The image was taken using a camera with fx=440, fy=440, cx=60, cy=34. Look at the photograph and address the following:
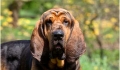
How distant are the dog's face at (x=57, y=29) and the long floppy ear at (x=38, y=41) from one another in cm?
8

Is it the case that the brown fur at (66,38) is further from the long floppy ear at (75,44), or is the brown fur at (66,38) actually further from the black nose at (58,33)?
the black nose at (58,33)

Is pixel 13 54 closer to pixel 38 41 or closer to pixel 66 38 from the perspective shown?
pixel 38 41

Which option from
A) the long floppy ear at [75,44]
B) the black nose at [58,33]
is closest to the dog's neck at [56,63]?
the long floppy ear at [75,44]

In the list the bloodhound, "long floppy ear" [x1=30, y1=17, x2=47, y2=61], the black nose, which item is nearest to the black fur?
the bloodhound

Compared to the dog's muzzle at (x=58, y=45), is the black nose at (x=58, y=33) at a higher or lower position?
higher

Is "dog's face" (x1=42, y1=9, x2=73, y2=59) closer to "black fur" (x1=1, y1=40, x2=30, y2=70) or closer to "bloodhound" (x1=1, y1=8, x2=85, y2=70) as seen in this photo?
"bloodhound" (x1=1, y1=8, x2=85, y2=70)

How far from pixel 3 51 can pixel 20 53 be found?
0.40 metres

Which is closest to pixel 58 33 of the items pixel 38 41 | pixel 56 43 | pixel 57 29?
pixel 57 29

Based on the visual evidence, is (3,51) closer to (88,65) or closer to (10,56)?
(10,56)

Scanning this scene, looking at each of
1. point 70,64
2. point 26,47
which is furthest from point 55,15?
point 26,47

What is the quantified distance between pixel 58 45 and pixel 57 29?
0.93ft

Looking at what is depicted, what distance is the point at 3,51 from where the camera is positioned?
8375 mm

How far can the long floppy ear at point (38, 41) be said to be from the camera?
696cm

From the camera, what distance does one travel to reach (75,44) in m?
7.06
